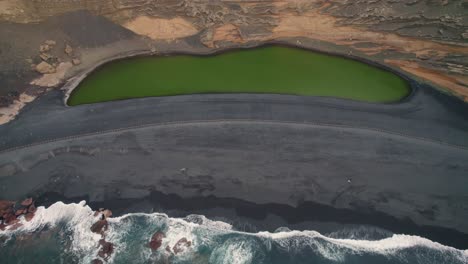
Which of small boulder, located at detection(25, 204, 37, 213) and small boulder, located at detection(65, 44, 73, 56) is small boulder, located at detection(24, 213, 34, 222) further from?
small boulder, located at detection(65, 44, 73, 56)

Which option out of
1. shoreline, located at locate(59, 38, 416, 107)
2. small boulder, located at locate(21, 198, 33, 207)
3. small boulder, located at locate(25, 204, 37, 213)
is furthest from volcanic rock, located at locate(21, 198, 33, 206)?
shoreline, located at locate(59, 38, 416, 107)

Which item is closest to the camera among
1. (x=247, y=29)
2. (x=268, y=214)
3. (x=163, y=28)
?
(x=268, y=214)

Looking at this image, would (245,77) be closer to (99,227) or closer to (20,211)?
(99,227)

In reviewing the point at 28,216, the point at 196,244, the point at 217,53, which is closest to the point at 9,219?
the point at 28,216

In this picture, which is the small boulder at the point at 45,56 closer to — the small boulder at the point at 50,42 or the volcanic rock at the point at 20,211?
the small boulder at the point at 50,42

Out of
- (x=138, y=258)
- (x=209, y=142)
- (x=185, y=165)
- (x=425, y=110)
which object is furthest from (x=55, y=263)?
(x=425, y=110)

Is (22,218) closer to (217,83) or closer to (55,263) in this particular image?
(55,263)

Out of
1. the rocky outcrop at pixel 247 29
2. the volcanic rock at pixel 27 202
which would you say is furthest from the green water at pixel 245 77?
the volcanic rock at pixel 27 202
